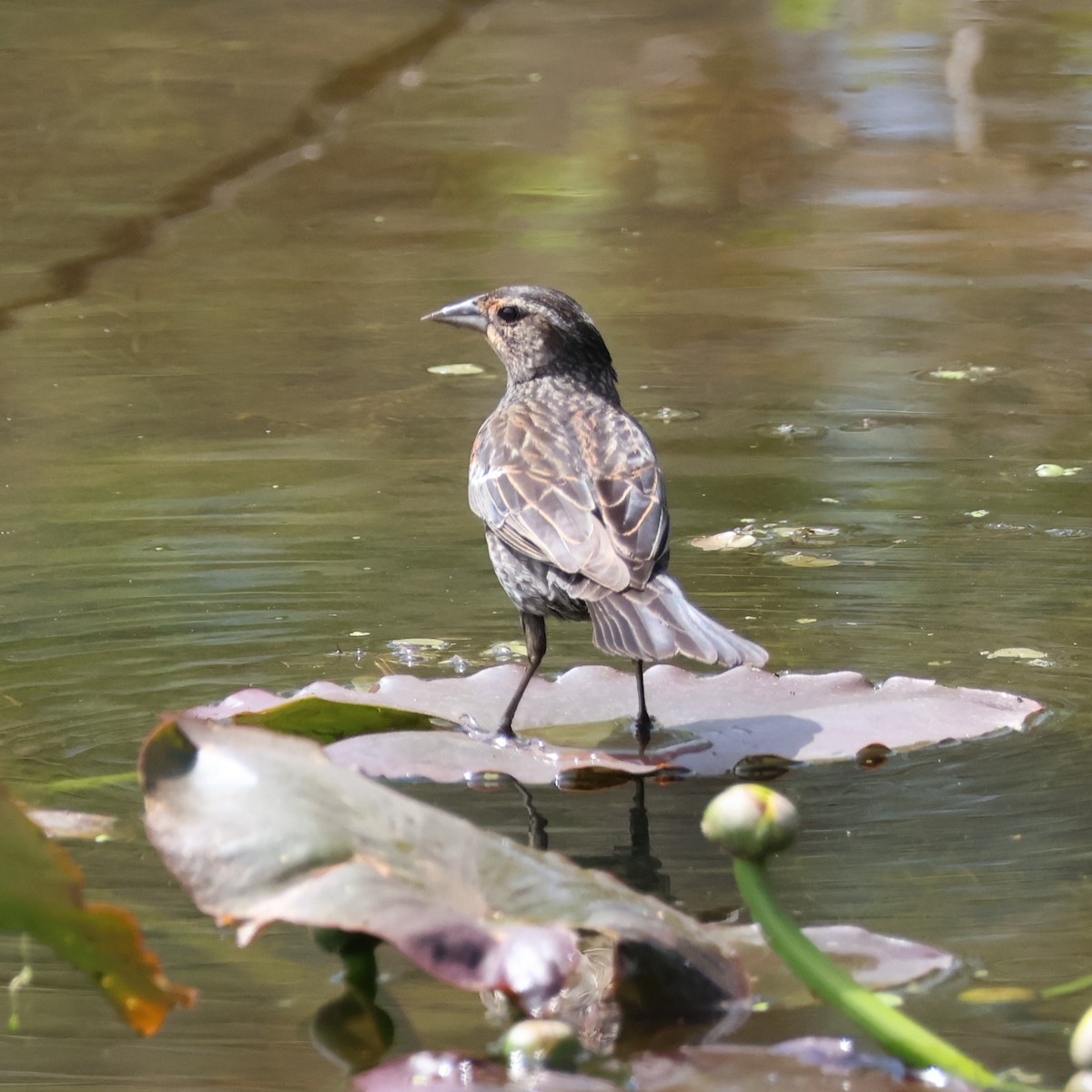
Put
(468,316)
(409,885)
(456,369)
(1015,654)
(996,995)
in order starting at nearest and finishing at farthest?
(409,885) < (996,995) < (1015,654) < (468,316) < (456,369)

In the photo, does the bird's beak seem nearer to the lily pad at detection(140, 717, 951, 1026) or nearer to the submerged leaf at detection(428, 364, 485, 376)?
the submerged leaf at detection(428, 364, 485, 376)

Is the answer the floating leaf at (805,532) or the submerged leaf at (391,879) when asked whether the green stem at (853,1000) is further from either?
the floating leaf at (805,532)

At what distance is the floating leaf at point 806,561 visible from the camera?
17.1 feet

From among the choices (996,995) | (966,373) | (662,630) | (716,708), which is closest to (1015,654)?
(716,708)

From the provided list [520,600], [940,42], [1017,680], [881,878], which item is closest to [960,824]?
[881,878]

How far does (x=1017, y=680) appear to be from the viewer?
4.38 metres

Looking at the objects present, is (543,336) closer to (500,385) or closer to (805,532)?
(805,532)

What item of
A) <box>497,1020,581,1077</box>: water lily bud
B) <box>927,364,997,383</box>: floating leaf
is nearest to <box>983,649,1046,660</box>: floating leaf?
<box>497,1020,581,1077</box>: water lily bud

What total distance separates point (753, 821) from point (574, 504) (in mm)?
2103

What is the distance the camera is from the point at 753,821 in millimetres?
2262

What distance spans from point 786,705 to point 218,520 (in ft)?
6.91

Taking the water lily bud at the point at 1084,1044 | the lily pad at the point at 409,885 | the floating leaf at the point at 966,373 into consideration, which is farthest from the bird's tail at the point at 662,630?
the floating leaf at the point at 966,373

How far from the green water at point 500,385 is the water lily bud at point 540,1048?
185mm

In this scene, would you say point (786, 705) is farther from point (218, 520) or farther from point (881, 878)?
point (218, 520)
